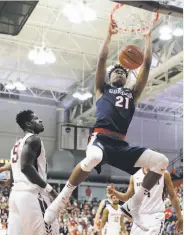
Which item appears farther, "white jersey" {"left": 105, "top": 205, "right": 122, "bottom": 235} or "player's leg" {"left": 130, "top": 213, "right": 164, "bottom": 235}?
"white jersey" {"left": 105, "top": 205, "right": 122, "bottom": 235}

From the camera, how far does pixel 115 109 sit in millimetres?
4863

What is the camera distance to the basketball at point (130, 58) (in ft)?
17.1

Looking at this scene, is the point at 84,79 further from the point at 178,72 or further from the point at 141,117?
the point at 141,117

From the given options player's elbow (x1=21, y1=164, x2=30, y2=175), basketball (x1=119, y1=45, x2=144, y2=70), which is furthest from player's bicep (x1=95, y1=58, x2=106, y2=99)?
player's elbow (x1=21, y1=164, x2=30, y2=175)

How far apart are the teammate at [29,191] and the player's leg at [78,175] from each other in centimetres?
14

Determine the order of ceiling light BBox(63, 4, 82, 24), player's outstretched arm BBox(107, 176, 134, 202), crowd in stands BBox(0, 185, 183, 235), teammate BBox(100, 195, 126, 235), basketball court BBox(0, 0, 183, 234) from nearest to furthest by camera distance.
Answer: player's outstretched arm BBox(107, 176, 134, 202) → teammate BBox(100, 195, 126, 235) → ceiling light BBox(63, 4, 82, 24) → basketball court BBox(0, 0, 183, 234) → crowd in stands BBox(0, 185, 183, 235)

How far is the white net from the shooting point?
5.48m

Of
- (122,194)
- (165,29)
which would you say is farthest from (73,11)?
(122,194)

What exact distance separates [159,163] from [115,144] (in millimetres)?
521

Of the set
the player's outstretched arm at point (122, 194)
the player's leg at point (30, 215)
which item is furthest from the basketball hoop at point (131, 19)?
the player's leg at point (30, 215)

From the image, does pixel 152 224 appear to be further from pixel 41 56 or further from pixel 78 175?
pixel 41 56

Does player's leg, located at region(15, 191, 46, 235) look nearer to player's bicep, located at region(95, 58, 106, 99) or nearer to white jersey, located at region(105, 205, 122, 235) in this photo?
player's bicep, located at region(95, 58, 106, 99)

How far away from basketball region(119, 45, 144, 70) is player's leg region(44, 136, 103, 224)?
108 centimetres

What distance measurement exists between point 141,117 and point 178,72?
11.5 metres
